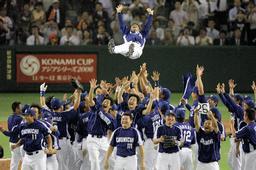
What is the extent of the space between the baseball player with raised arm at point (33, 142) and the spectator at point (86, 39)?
12942mm

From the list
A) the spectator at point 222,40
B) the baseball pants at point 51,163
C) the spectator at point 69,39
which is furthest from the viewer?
the spectator at point 222,40

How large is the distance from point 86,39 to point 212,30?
419 cm

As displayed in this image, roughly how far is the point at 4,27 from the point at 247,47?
7.99 metres

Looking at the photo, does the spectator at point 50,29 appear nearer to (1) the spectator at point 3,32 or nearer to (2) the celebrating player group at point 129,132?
(1) the spectator at point 3,32

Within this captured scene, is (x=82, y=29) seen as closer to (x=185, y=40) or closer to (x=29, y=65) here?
(x=29, y=65)

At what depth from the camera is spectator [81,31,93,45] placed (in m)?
28.1

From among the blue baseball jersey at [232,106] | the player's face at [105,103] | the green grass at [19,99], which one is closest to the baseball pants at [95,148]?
the player's face at [105,103]

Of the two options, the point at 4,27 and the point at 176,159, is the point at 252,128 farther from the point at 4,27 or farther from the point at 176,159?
the point at 4,27

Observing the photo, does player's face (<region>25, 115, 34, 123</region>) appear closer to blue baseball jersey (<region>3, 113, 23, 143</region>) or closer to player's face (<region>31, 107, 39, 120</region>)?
Result: player's face (<region>31, 107, 39, 120</region>)

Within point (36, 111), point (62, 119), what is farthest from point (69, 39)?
point (36, 111)

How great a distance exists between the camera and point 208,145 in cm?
1542

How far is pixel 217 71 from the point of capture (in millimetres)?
28844

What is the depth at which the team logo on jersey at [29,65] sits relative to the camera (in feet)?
93.0

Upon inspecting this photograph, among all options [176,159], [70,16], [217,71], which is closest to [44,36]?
[70,16]
